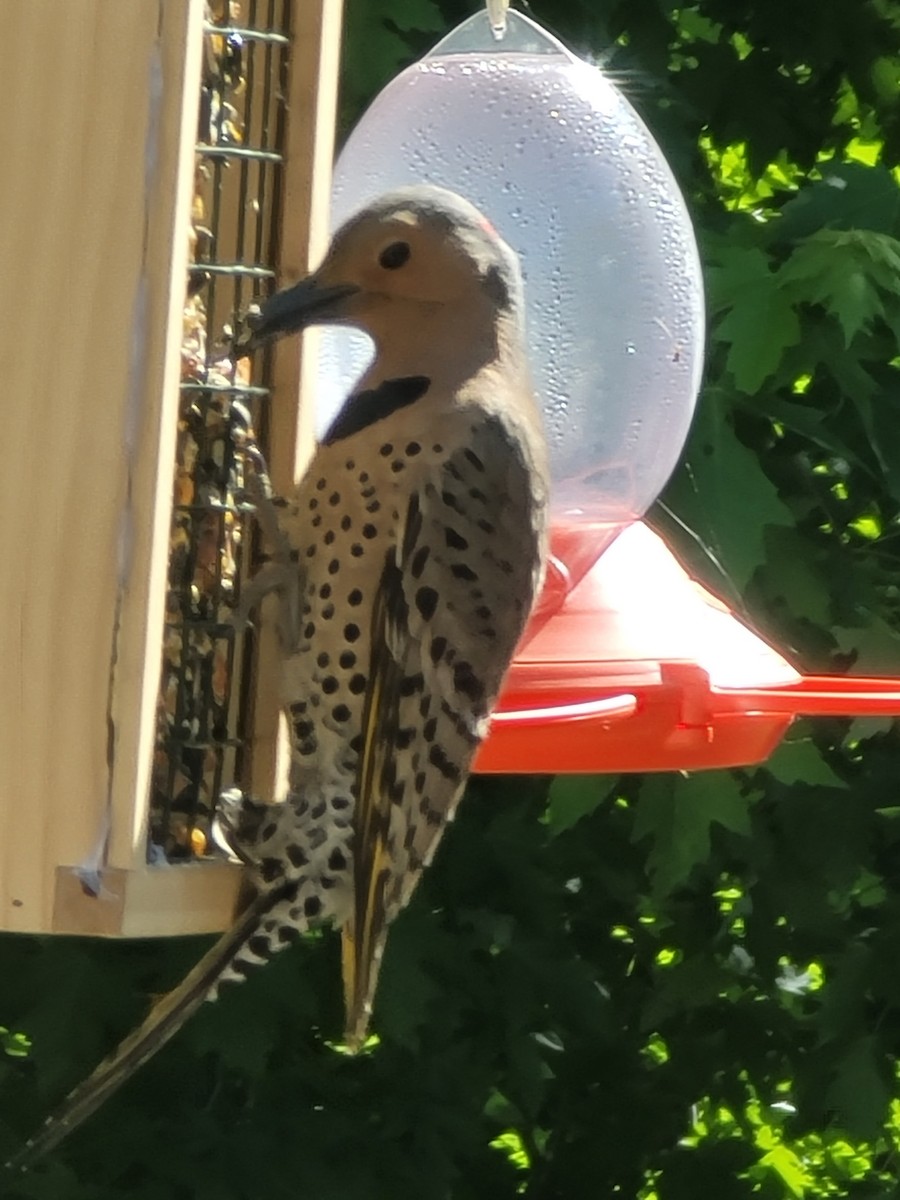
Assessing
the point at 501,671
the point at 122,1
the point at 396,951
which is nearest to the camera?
the point at 122,1

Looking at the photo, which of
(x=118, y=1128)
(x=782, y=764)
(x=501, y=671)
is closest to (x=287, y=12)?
→ (x=501, y=671)

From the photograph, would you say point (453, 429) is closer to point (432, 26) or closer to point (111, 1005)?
point (432, 26)

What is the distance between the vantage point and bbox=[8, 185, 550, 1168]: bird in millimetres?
2336

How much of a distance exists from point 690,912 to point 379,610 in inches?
85.8

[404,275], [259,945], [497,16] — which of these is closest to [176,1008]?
[259,945]

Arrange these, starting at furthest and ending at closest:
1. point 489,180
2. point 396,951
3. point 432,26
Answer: point 396,951 < point 432,26 < point 489,180

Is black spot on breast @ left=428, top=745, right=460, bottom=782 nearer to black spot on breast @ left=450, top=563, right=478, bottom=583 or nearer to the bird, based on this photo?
the bird

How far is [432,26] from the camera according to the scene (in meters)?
3.40

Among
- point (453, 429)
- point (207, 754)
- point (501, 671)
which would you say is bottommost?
point (207, 754)

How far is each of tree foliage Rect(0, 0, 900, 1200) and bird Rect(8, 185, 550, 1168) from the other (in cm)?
107

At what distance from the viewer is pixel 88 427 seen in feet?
6.10

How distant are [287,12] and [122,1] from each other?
2.15 ft

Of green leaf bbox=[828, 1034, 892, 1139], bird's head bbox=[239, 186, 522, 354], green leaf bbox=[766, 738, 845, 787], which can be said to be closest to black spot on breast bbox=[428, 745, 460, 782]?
bird's head bbox=[239, 186, 522, 354]

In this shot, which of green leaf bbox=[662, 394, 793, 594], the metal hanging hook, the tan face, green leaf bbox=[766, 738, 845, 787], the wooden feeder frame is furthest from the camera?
green leaf bbox=[766, 738, 845, 787]
